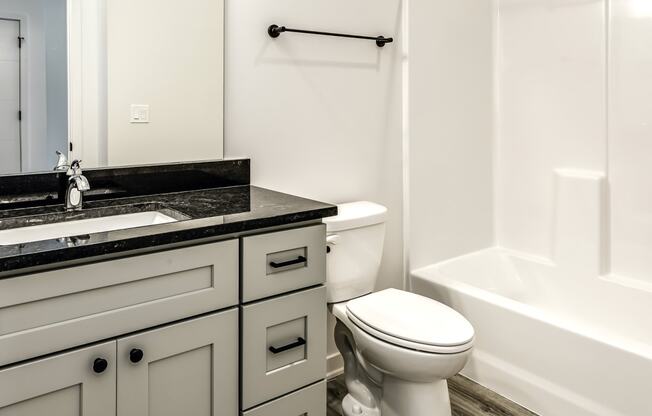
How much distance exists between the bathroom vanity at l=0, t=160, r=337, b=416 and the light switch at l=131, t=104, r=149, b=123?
17cm

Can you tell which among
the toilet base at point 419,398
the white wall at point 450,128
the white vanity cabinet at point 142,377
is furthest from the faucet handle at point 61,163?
the white wall at point 450,128

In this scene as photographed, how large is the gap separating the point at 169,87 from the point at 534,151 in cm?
186

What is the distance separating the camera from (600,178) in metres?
2.46

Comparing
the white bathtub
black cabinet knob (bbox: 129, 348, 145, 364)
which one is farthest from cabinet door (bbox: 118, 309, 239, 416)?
the white bathtub

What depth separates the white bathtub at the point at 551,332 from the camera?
1915 millimetres

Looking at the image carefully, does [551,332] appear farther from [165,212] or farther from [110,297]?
[110,297]

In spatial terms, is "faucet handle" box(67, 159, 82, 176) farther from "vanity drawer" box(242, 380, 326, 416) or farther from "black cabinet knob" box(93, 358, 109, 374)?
"vanity drawer" box(242, 380, 326, 416)

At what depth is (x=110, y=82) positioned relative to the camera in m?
1.70

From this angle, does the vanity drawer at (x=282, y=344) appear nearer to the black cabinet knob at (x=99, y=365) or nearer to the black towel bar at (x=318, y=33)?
the black cabinet knob at (x=99, y=365)

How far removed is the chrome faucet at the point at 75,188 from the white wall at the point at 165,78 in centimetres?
16

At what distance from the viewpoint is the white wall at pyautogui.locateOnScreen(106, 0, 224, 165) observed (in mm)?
1717

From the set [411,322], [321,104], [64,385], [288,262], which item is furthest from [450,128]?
[64,385]

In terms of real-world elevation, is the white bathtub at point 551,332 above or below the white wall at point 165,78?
below

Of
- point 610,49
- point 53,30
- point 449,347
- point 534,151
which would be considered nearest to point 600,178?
point 534,151
